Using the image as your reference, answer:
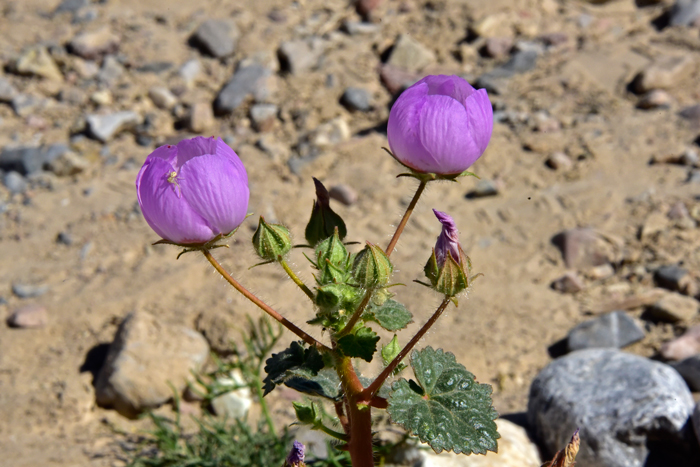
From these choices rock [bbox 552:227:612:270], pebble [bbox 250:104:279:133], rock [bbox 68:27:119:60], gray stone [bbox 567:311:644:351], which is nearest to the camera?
gray stone [bbox 567:311:644:351]

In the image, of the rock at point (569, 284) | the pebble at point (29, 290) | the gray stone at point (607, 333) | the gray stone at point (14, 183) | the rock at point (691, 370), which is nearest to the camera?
the rock at point (691, 370)

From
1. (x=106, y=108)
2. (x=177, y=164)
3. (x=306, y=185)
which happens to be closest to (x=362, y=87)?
(x=306, y=185)

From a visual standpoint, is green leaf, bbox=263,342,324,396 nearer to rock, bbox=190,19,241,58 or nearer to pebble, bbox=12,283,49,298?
pebble, bbox=12,283,49,298

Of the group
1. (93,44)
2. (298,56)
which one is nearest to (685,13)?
(298,56)

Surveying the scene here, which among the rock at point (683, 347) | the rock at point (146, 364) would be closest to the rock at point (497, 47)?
the rock at point (683, 347)

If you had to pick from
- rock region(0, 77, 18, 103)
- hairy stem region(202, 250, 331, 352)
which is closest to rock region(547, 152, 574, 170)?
hairy stem region(202, 250, 331, 352)

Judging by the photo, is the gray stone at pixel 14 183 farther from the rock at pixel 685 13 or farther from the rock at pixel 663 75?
the rock at pixel 685 13
